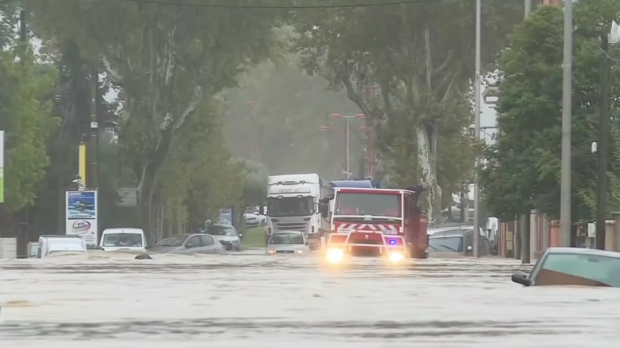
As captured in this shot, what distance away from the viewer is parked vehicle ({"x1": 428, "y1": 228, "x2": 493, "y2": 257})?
45.8 meters

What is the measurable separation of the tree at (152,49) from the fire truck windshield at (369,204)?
20717mm

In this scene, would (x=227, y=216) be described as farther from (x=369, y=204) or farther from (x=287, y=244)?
(x=369, y=204)

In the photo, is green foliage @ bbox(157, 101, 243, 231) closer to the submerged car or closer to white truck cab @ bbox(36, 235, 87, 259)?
white truck cab @ bbox(36, 235, 87, 259)

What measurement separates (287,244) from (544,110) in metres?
15.8

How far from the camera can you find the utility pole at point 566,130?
94.4 feet

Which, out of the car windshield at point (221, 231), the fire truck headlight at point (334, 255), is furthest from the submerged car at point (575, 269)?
the car windshield at point (221, 231)

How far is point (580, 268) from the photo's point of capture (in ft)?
52.1

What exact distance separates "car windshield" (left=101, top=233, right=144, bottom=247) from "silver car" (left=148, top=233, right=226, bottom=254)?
1.95 ft

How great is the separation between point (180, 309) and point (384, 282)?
5.90 m

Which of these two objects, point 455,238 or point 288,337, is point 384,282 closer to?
point 288,337

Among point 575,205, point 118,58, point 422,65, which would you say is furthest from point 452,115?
point 575,205

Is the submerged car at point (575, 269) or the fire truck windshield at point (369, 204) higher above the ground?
the fire truck windshield at point (369, 204)

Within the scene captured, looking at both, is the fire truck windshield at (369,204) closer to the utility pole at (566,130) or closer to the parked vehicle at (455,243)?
the utility pole at (566,130)


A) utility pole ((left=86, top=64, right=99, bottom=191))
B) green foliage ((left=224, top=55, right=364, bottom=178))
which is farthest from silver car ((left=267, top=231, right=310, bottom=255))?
green foliage ((left=224, top=55, right=364, bottom=178))
